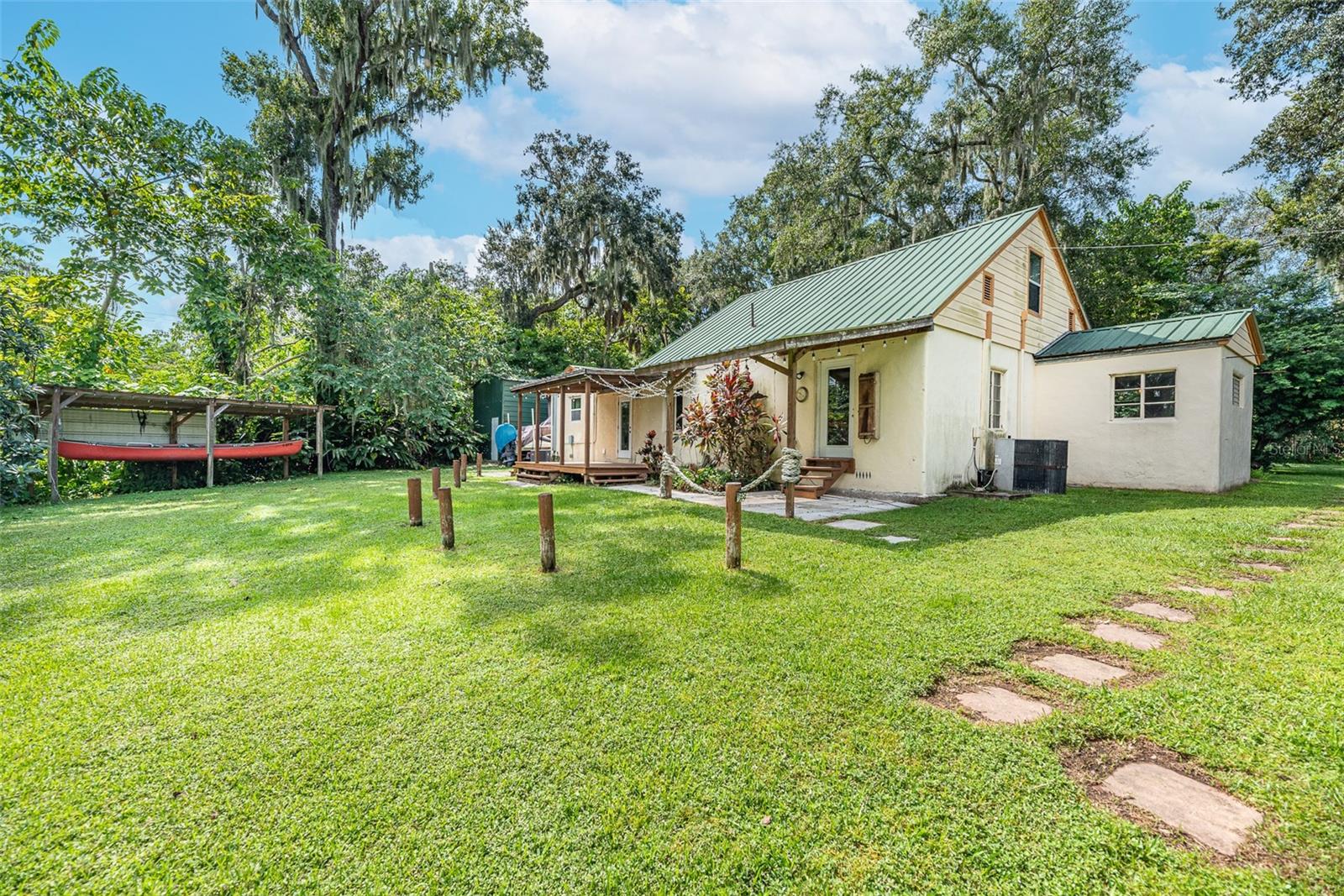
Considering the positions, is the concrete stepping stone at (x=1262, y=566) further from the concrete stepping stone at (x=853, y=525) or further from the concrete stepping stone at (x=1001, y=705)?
the concrete stepping stone at (x=1001, y=705)

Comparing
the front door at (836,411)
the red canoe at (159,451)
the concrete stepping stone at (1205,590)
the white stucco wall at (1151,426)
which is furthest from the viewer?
the front door at (836,411)

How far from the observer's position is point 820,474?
9.77m

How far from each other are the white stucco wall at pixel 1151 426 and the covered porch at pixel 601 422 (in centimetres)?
748

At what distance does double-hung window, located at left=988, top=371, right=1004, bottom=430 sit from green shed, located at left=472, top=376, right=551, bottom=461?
13.2 m

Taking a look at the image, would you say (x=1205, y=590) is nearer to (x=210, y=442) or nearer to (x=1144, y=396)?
(x=1144, y=396)

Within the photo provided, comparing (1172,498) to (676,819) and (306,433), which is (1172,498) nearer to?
(676,819)

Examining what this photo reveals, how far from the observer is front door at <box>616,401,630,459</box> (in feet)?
45.9

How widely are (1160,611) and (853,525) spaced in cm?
317

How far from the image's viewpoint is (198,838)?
164 cm

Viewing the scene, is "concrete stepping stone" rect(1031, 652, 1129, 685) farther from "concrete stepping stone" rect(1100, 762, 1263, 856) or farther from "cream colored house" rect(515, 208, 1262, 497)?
"cream colored house" rect(515, 208, 1262, 497)

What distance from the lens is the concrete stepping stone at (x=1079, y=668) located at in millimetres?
2609

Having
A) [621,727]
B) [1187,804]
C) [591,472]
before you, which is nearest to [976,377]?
[591,472]

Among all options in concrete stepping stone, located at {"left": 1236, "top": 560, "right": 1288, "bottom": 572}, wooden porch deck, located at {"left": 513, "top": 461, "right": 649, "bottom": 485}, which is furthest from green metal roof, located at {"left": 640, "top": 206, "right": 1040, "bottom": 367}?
concrete stepping stone, located at {"left": 1236, "top": 560, "right": 1288, "bottom": 572}

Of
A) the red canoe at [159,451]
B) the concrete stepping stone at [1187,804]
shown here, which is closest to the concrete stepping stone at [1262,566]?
the concrete stepping stone at [1187,804]
